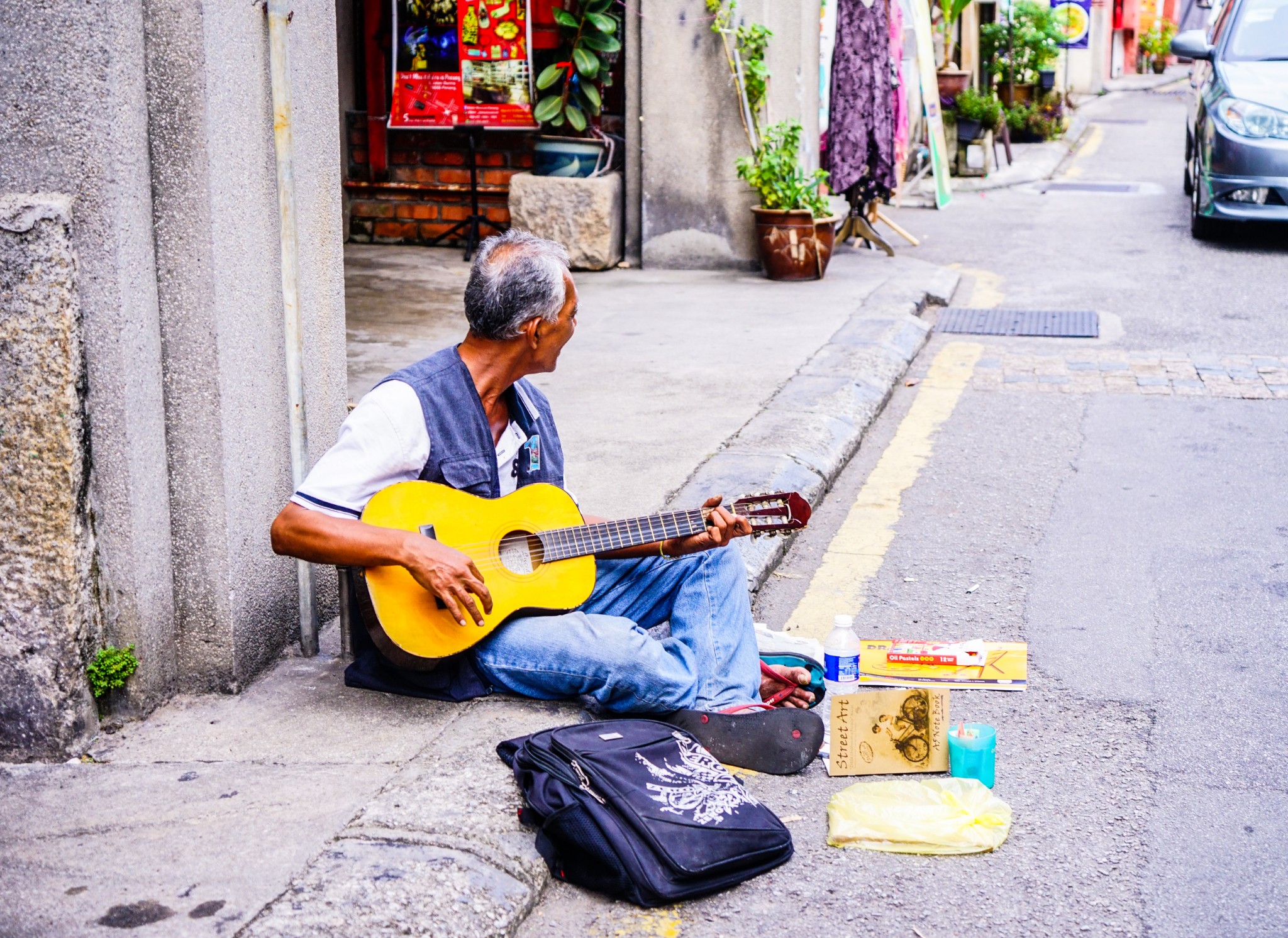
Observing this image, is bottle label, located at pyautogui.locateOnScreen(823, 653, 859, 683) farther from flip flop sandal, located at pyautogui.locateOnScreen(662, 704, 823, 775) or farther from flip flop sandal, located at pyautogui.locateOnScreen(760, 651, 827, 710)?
flip flop sandal, located at pyautogui.locateOnScreen(662, 704, 823, 775)

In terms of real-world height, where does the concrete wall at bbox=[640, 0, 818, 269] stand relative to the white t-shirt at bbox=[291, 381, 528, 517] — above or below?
above

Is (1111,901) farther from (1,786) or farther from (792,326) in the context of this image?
(792,326)

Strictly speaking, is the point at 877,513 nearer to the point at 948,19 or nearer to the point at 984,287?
the point at 984,287

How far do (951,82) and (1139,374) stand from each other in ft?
30.1

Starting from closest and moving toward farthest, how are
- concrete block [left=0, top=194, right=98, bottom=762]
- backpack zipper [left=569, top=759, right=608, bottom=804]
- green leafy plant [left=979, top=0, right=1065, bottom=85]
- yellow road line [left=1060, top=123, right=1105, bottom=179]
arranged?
backpack zipper [left=569, top=759, right=608, bottom=804] → concrete block [left=0, top=194, right=98, bottom=762] → yellow road line [left=1060, top=123, right=1105, bottom=179] → green leafy plant [left=979, top=0, right=1065, bottom=85]

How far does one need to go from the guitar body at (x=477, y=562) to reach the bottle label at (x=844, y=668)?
0.70 meters

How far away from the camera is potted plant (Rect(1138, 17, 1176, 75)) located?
125 ft

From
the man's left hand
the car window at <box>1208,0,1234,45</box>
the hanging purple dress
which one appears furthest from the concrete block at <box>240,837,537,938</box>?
the car window at <box>1208,0,1234,45</box>

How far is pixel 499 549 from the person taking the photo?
3393 mm

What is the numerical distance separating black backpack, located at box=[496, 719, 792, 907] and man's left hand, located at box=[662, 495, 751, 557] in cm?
60

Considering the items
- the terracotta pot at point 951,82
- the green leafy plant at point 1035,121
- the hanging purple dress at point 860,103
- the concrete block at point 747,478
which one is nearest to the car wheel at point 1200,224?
the hanging purple dress at point 860,103

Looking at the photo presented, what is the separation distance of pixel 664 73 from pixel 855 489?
4.49m

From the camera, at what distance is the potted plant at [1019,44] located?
731 inches

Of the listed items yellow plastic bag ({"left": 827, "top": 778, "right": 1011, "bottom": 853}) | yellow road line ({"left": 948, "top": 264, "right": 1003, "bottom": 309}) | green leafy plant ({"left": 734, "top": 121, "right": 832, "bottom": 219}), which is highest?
green leafy plant ({"left": 734, "top": 121, "right": 832, "bottom": 219})
